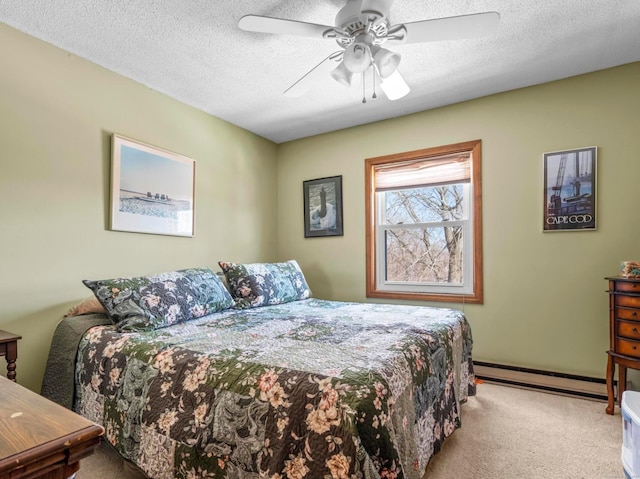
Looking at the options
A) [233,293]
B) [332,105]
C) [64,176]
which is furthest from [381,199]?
[64,176]

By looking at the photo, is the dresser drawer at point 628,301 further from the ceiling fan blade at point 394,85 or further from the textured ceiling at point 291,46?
the ceiling fan blade at point 394,85

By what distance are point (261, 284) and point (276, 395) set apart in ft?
5.24

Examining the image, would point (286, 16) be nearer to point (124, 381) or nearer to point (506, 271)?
point (124, 381)

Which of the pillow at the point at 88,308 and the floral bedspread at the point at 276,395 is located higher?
the pillow at the point at 88,308

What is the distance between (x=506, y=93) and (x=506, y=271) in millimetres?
1504

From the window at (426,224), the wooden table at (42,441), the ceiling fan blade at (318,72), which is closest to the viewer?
the wooden table at (42,441)

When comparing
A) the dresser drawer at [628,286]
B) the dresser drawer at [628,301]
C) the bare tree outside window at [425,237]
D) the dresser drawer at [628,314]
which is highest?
the bare tree outside window at [425,237]

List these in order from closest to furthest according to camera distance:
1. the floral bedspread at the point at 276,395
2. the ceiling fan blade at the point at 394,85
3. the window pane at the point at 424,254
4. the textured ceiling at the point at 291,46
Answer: the floral bedspread at the point at 276,395 < the textured ceiling at the point at 291,46 < the ceiling fan blade at the point at 394,85 < the window pane at the point at 424,254

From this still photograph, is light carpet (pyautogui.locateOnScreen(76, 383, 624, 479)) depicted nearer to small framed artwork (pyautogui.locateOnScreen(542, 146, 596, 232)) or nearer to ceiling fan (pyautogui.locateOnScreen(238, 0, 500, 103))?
small framed artwork (pyautogui.locateOnScreen(542, 146, 596, 232))

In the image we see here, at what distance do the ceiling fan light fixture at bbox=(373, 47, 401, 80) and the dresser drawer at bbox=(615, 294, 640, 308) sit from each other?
197 centimetres

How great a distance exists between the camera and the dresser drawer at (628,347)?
6.66 feet

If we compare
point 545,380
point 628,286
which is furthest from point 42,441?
point 545,380

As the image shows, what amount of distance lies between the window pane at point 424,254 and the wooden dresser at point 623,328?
114 centimetres

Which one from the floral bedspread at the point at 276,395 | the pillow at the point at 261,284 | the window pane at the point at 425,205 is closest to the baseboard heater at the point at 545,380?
the floral bedspread at the point at 276,395
